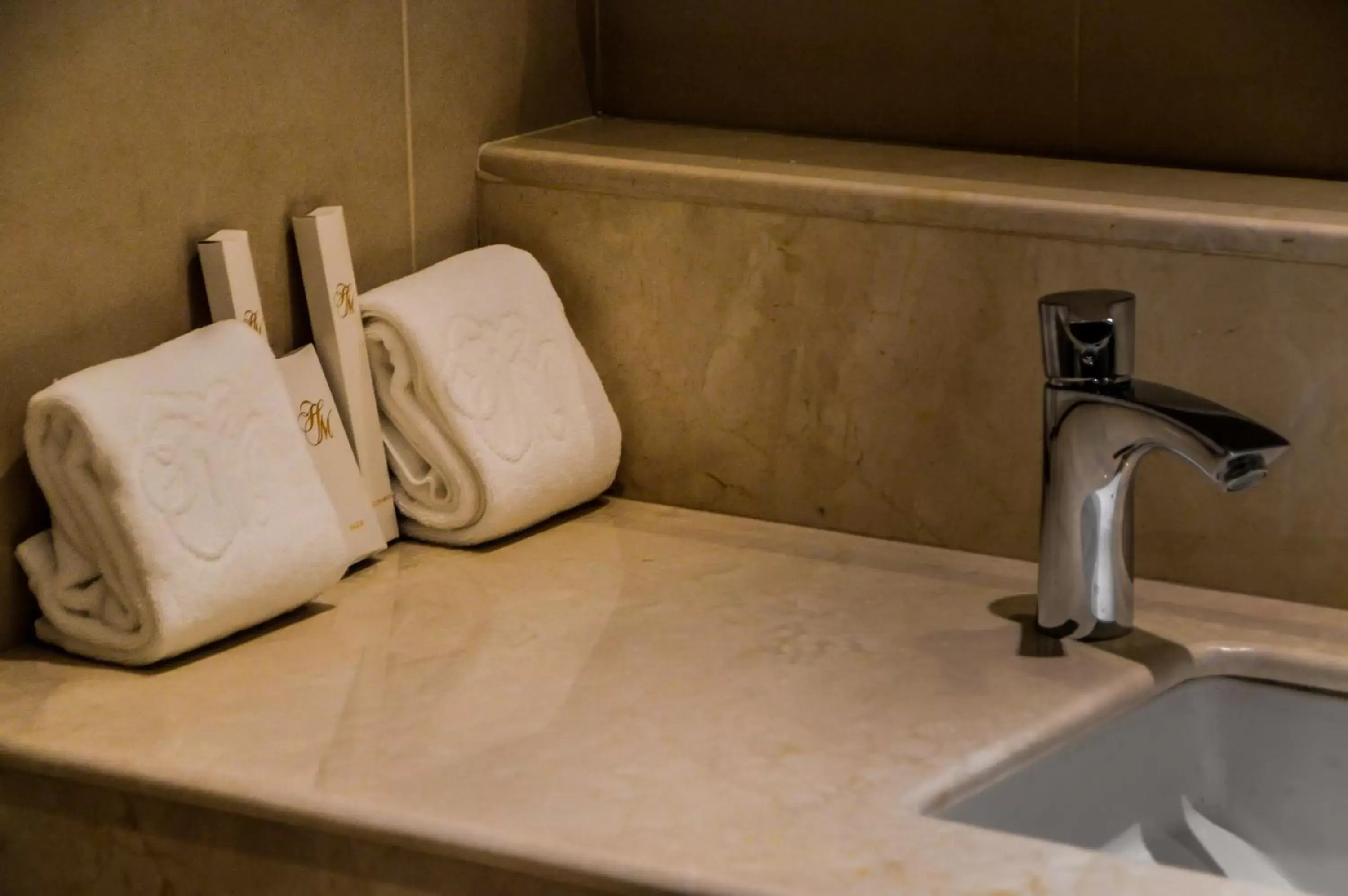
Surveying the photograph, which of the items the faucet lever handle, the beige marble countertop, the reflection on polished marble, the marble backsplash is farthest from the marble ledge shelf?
the reflection on polished marble

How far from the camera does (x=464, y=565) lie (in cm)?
115

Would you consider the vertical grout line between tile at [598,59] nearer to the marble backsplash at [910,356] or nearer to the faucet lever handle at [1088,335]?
the marble backsplash at [910,356]

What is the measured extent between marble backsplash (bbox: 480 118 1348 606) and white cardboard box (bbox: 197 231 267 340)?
0.26m

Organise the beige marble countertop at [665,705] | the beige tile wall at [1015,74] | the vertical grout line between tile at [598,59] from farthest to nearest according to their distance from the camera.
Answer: the vertical grout line between tile at [598,59] → the beige tile wall at [1015,74] → the beige marble countertop at [665,705]

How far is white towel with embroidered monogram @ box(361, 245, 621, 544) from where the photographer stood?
1140 millimetres

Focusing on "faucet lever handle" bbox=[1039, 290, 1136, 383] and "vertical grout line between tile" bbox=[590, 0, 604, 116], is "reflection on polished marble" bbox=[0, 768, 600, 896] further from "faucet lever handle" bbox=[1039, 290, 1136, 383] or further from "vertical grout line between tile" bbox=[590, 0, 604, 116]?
"vertical grout line between tile" bbox=[590, 0, 604, 116]

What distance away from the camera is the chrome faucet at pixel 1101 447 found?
0.92 metres

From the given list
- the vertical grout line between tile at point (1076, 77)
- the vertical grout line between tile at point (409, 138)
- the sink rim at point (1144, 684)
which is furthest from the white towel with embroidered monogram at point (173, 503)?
the vertical grout line between tile at point (1076, 77)

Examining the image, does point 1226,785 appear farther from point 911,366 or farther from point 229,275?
point 229,275

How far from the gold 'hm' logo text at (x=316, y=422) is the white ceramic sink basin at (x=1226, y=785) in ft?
1.63

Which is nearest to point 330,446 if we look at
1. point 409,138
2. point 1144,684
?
point 409,138

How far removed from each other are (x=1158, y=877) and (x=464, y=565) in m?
0.53

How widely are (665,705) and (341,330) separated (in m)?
0.35

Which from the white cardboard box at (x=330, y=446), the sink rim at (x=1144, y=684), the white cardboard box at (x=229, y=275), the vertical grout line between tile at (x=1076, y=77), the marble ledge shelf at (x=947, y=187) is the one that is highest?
the vertical grout line between tile at (x=1076, y=77)
